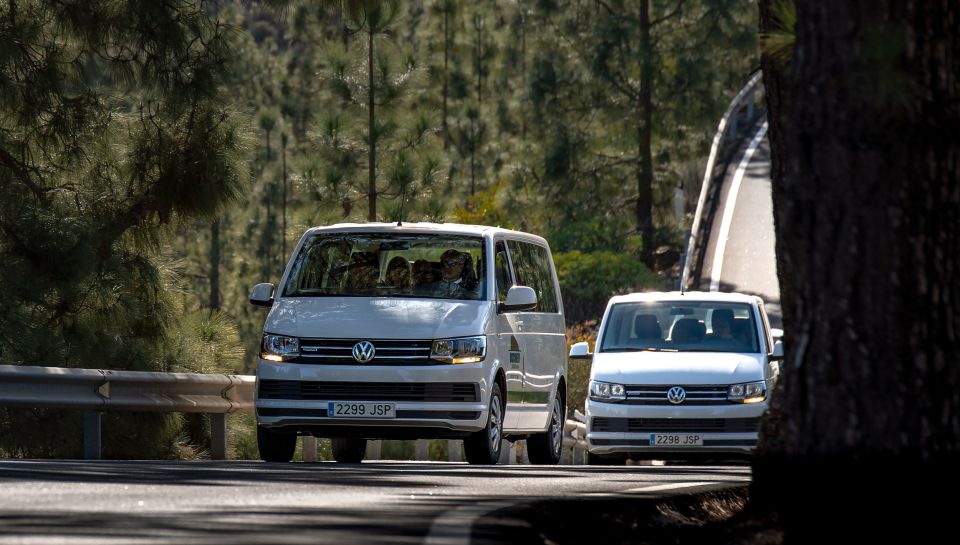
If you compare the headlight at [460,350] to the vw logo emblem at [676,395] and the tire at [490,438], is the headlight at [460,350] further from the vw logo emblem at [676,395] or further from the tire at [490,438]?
the vw logo emblem at [676,395]

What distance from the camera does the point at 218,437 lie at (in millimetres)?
17234

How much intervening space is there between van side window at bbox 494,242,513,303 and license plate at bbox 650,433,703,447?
230 cm

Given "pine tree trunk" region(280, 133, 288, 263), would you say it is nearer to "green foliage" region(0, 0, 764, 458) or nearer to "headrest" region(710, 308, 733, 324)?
"green foliage" region(0, 0, 764, 458)

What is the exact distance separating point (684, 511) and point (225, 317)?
46.2 feet

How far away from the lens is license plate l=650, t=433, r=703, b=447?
16.8m

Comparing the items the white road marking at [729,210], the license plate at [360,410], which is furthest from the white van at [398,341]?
the white road marking at [729,210]

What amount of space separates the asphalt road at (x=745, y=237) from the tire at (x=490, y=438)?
63.1ft

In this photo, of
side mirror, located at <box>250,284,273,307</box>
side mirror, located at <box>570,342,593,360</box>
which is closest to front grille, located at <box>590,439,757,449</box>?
side mirror, located at <box>570,342,593,360</box>

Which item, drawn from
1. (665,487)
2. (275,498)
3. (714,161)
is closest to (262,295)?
(665,487)

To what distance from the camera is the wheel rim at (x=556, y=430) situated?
56.5 ft

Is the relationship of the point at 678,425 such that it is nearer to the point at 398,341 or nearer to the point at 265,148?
the point at 398,341

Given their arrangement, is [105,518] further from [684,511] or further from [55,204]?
[55,204]

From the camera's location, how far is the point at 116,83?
19.4m

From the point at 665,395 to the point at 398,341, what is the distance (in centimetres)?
388
